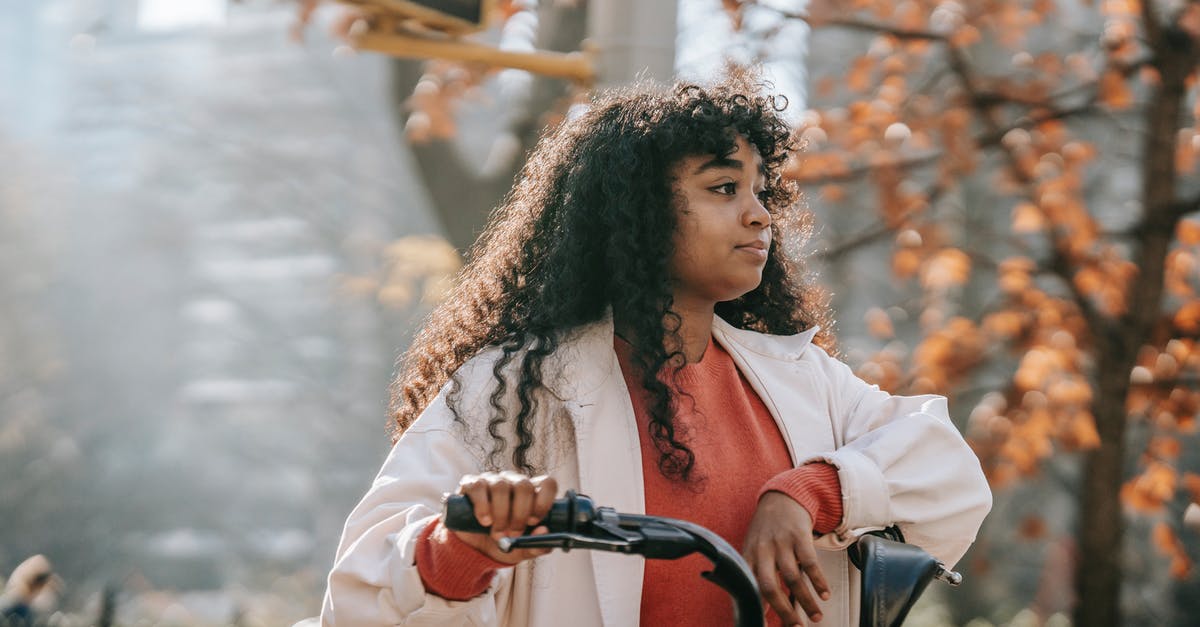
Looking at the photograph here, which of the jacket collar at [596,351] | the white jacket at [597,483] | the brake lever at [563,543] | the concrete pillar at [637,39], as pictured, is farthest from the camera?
the concrete pillar at [637,39]

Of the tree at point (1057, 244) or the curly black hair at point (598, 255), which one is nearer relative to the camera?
the curly black hair at point (598, 255)

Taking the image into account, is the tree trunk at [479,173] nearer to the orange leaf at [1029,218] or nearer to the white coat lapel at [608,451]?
the orange leaf at [1029,218]

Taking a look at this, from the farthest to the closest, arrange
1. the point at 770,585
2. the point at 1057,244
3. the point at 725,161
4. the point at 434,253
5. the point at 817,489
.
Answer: the point at 434,253
the point at 1057,244
the point at 725,161
the point at 817,489
the point at 770,585

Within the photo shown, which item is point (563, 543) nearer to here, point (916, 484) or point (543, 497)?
point (543, 497)

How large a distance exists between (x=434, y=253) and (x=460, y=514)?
9.21m

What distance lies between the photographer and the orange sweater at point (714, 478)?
2.34 metres

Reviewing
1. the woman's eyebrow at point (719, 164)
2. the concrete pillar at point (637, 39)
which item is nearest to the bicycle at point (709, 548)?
the woman's eyebrow at point (719, 164)

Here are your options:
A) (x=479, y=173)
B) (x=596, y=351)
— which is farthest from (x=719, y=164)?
(x=479, y=173)

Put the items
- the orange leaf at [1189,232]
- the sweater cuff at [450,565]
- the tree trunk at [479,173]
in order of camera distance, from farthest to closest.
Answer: the orange leaf at [1189,232]
the tree trunk at [479,173]
the sweater cuff at [450,565]

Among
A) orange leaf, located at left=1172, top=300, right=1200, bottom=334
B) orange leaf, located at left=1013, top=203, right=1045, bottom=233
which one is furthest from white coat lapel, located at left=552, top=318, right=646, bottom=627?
orange leaf, located at left=1013, top=203, right=1045, bottom=233

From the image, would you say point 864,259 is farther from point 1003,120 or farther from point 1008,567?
point 1003,120

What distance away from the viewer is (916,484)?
243 centimetres

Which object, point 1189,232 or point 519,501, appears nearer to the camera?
point 519,501

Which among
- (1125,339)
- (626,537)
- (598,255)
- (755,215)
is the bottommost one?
(1125,339)
